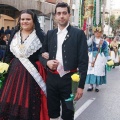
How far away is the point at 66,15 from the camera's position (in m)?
3.41

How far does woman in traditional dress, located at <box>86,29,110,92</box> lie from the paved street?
289 millimetres

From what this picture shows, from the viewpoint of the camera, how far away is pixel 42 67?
4.06 metres

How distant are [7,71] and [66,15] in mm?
1142

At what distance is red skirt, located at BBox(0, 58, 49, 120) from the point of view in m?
3.89

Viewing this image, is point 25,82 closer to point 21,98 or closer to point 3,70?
point 21,98

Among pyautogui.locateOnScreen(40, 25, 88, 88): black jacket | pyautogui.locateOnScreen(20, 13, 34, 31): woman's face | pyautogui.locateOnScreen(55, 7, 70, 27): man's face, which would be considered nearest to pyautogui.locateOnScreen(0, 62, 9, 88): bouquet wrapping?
pyautogui.locateOnScreen(20, 13, 34, 31): woman's face

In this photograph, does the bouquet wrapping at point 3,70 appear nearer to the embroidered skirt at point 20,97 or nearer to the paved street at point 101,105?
the embroidered skirt at point 20,97

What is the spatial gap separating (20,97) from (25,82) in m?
0.19

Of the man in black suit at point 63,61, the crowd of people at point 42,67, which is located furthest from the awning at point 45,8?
the man in black suit at point 63,61

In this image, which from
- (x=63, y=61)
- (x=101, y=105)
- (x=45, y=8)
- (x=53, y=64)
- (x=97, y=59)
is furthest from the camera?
(x=45, y=8)

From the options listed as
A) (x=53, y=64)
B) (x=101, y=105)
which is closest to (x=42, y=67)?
(x=53, y=64)

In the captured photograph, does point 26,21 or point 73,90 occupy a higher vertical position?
point 26,21

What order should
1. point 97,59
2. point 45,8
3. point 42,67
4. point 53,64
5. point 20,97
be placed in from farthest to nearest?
point 45,8 → point 97,59 → point 42,67 → point 20,97 → point 53,64

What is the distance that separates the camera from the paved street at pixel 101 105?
5.60 metres
